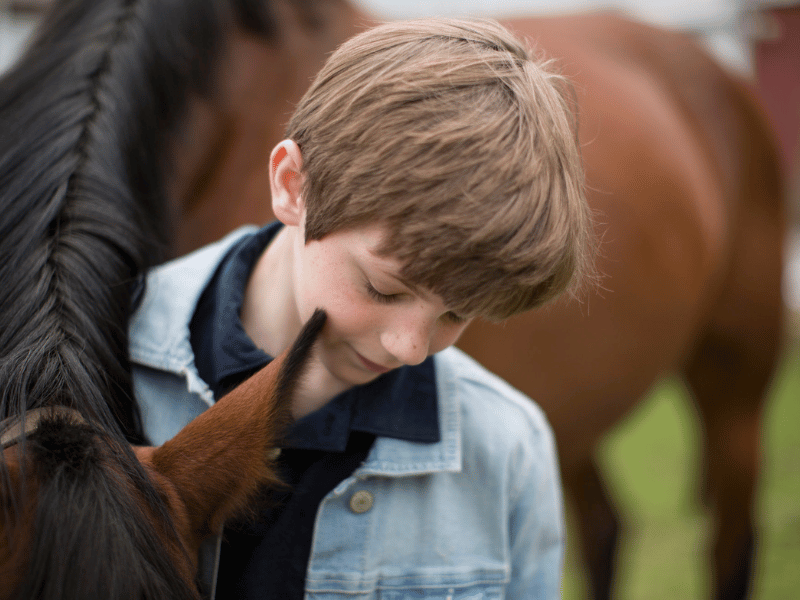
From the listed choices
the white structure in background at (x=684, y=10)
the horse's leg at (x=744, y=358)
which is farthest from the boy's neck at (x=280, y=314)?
the white structure in background at (x=684, y=10)

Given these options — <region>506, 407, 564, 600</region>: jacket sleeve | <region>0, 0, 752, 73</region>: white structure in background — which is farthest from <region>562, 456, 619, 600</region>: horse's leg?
<region>0, 0, 752, 73</region>: white structure in background

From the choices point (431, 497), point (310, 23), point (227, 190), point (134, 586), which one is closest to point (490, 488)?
point (431, 497)

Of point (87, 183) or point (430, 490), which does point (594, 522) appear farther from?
point (87, 183)

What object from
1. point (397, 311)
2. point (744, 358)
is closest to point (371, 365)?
point (397, 311)

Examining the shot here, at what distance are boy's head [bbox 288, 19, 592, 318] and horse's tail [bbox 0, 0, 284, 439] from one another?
0.83ft

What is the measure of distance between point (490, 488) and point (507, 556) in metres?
0.09

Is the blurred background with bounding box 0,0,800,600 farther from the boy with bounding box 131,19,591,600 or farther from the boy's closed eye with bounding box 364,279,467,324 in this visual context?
the boy's closed eye with bounding box 364,279,467,324

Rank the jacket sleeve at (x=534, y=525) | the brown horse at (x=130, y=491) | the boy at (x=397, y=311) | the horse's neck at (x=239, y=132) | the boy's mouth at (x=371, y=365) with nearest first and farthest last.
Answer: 1. the brown horse at (x=130, y=491)
2. the boy at (x=397, y=311)
3. the boy's mouth at (x=371, y=365)
4. the jacket sleeve at (x=534, y=525)
5. the horse's neck at (x=239, y=132)

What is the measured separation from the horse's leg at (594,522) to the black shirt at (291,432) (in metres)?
1.60

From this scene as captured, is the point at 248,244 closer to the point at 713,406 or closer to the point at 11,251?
the point at 11,251

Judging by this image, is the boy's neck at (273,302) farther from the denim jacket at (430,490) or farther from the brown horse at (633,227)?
the brown horse at (633,227)

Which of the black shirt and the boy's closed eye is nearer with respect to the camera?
the boy's closed eye

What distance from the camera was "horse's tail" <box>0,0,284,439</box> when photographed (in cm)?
63

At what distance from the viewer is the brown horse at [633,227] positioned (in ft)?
4.34
